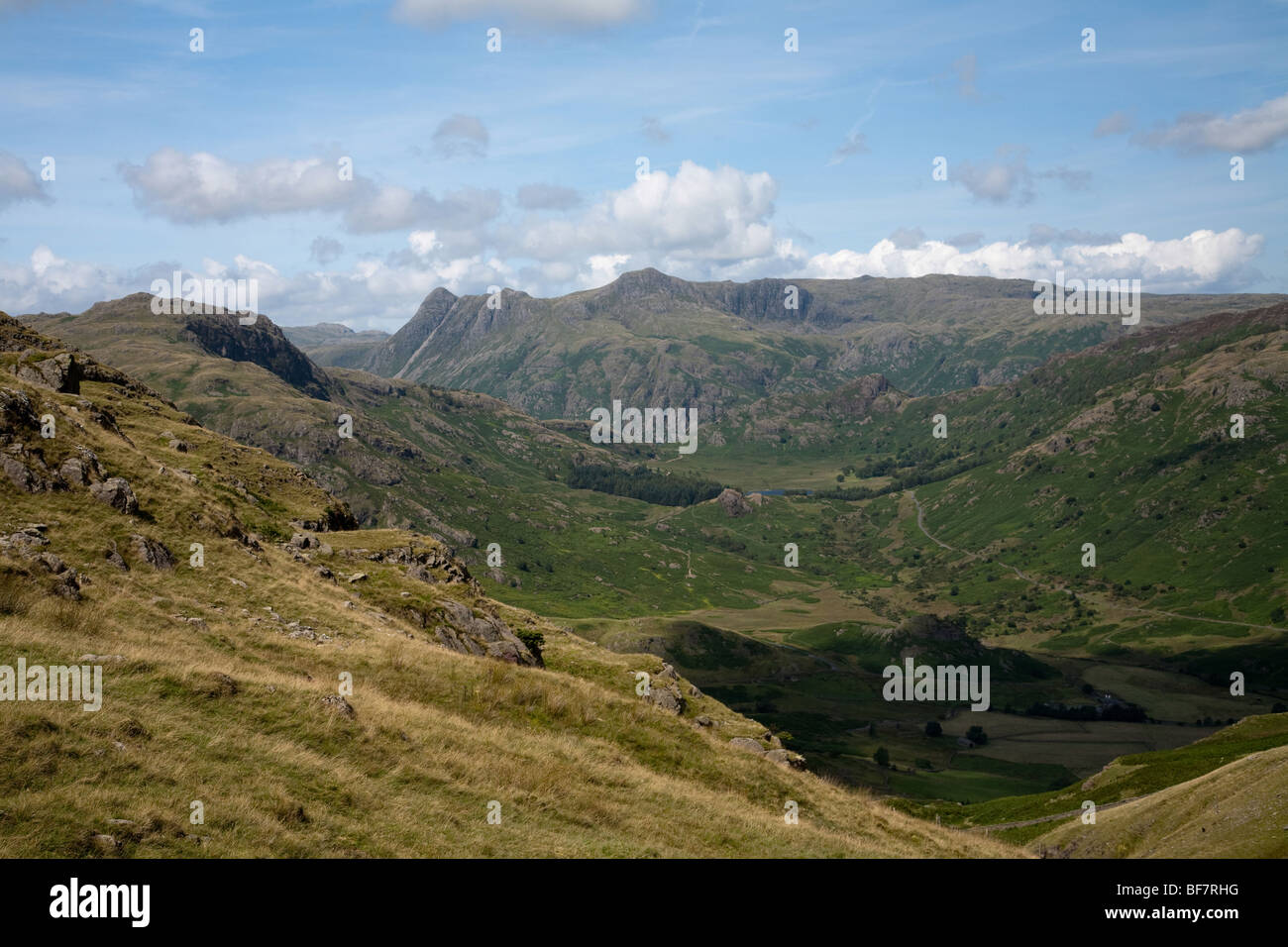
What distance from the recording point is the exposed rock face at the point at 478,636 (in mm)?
63312

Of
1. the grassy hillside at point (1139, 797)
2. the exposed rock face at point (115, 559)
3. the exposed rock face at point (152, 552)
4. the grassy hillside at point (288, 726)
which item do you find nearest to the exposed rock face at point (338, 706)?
the grassy hillside at point (288, 726)

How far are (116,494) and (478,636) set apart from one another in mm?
28534

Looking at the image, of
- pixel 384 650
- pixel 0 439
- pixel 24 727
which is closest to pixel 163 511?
pixel 0 439

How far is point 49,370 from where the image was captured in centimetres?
8019

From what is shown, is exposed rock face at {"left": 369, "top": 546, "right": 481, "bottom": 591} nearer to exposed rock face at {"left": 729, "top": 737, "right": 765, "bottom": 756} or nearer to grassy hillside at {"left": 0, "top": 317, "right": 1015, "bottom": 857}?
grassy hillside at {"left": 0, "top": 317, "right": 1015, "bottom": 857}

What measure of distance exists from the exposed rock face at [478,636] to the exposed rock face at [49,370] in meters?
46.3

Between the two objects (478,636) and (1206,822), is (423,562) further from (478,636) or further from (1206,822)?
(1206,822)

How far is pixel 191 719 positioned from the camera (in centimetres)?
2825

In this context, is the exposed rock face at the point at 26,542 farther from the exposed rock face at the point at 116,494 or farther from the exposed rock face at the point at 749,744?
the exposed rock face at the point at 749,744

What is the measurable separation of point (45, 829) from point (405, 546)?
6496 centimetres

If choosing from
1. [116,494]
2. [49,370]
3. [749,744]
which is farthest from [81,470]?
[749,744]
